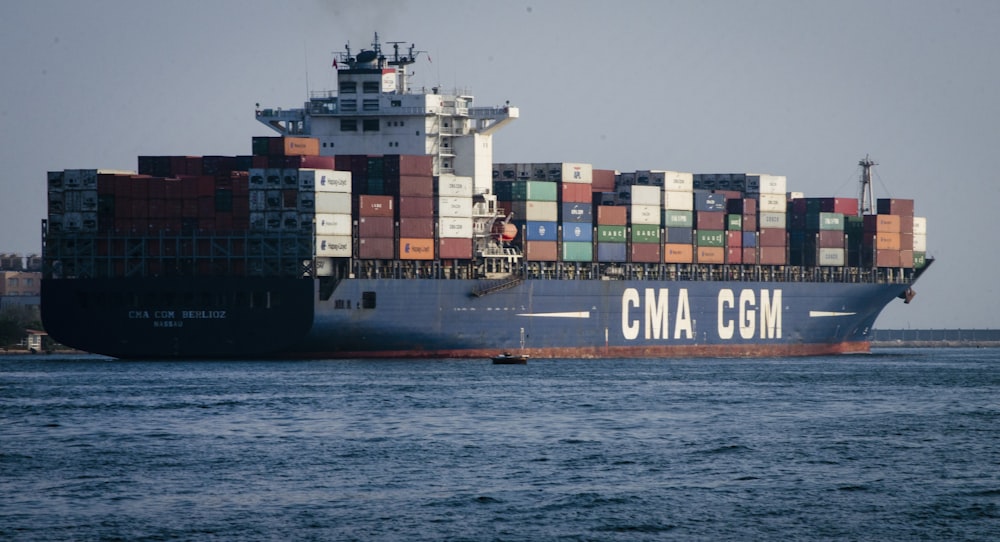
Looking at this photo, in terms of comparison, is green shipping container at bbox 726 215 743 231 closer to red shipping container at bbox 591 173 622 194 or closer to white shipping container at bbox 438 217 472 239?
red shipping container at bbox 591 173 622 194

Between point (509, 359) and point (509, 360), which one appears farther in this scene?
point (509, 360)

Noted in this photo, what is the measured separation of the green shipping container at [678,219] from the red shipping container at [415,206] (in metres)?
20.2

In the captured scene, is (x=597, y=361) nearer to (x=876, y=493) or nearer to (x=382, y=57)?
(x=382, y=57)

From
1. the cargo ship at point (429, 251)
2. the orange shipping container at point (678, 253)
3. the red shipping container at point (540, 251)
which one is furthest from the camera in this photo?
the orange shipping container at point (678, 253)

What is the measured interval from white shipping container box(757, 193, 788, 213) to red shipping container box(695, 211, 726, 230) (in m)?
3.90

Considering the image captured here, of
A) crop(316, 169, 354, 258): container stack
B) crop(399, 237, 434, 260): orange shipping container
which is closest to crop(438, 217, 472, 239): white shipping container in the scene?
crop(399, 237, 434, 260): orange shipping container

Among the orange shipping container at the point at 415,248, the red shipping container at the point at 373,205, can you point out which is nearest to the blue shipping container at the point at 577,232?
the orange shipping container at the point at 415,248

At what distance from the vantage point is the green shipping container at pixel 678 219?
93875 millimetres

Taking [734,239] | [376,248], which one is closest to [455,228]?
[376,248]

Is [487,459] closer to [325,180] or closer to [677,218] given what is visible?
[325,180]

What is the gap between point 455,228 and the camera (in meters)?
81.0

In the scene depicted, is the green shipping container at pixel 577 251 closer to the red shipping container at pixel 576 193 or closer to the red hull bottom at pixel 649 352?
the red shipping container at pixel 576 193

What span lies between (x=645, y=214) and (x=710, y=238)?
5988mm

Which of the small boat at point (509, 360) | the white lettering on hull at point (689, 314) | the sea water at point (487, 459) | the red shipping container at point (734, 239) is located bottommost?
the sea water at point (487, 459)
